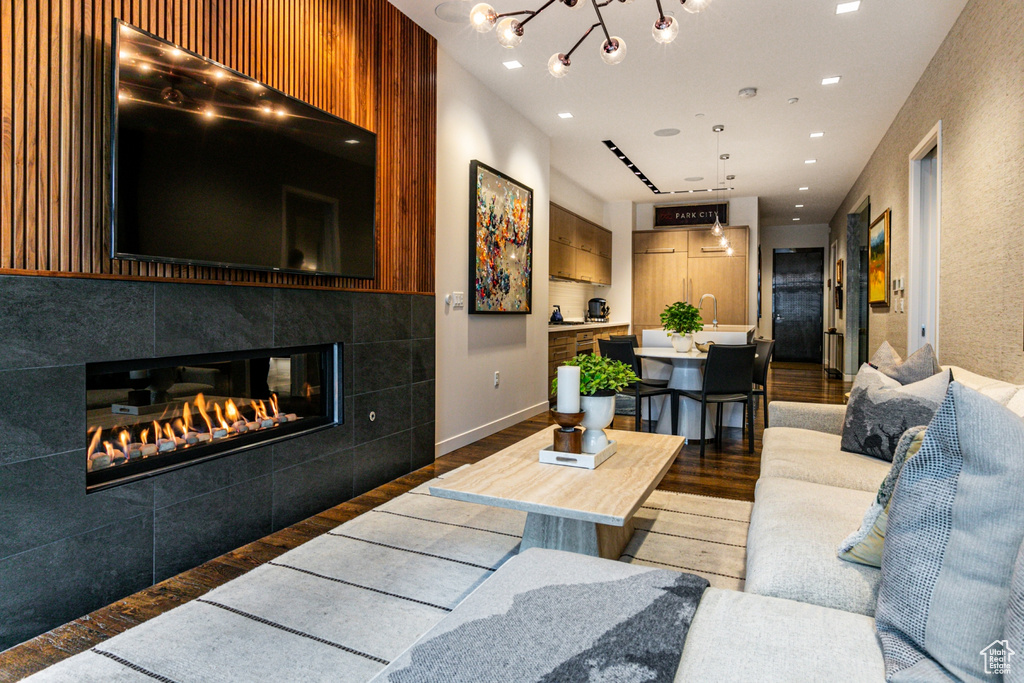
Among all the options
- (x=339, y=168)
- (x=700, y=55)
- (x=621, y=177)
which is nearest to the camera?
(x=339, y=168)

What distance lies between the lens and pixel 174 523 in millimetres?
2199

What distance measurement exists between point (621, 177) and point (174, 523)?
672 cm

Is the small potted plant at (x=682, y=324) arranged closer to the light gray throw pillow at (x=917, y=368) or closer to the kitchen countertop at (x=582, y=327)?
the kitchen countertop at (x=582, y=327)

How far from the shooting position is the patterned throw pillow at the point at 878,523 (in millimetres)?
1288

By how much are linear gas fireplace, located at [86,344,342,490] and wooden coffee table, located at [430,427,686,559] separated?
1112 mm

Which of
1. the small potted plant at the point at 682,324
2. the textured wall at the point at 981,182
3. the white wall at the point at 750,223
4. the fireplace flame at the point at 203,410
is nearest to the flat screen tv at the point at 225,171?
the fireplace flame at the point at 203,410

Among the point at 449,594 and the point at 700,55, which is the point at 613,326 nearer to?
the point at 700,55

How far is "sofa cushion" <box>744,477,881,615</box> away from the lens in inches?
50.7

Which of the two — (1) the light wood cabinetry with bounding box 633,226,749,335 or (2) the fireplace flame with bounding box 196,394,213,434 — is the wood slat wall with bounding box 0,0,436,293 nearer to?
(2) the fireplace flame with bounding box 196,394,213,434

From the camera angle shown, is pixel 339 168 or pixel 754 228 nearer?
pixel 339 168

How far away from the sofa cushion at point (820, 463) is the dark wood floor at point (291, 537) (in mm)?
615

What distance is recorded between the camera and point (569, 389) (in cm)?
217

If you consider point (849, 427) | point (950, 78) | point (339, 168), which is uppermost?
point (950, 78)

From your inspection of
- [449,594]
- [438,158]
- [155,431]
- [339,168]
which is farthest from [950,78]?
[155,431]
